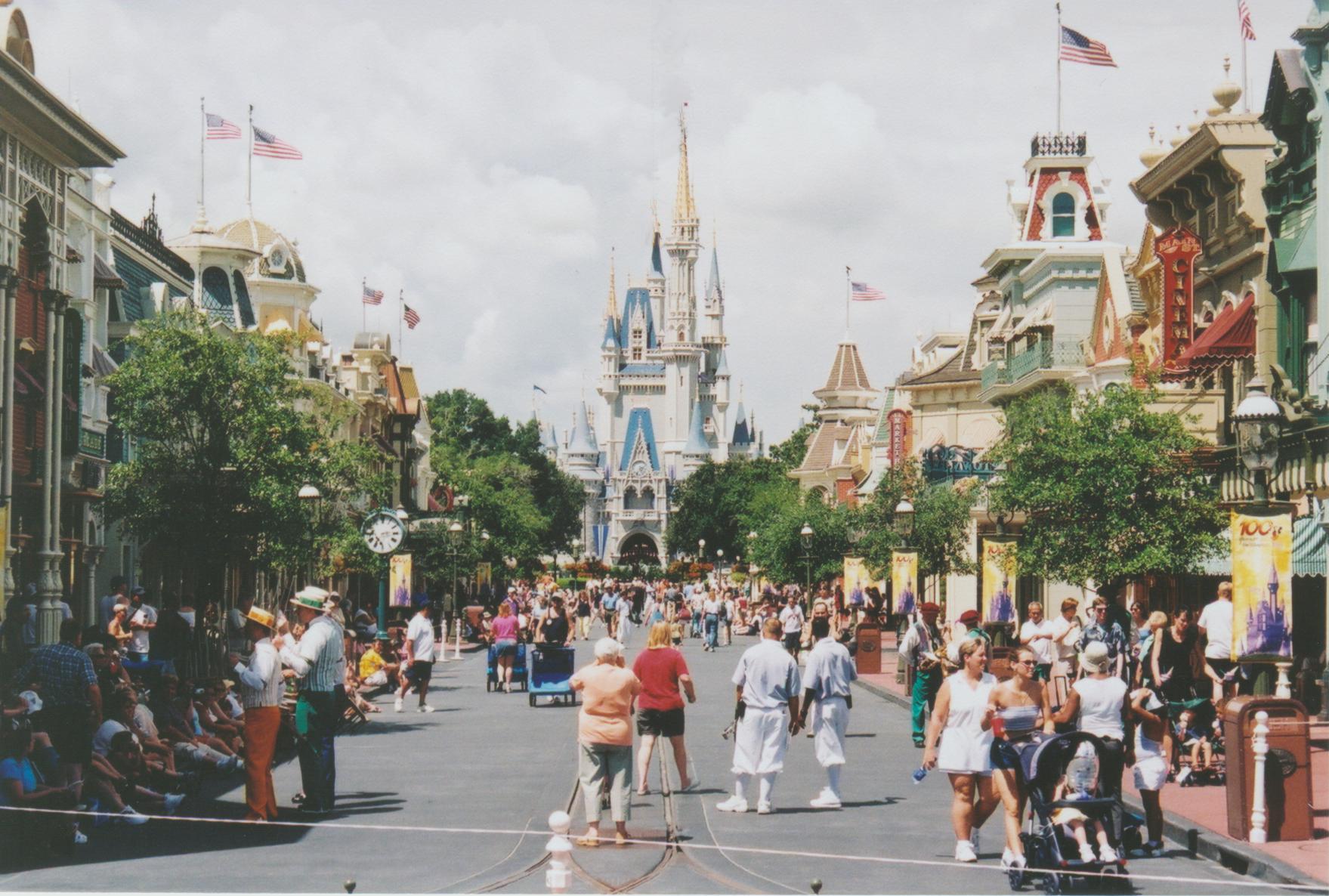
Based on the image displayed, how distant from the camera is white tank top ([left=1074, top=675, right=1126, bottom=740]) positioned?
1277 centimetres

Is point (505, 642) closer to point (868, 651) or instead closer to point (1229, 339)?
point (868, 651)

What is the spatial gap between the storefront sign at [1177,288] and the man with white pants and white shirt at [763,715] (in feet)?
59.4

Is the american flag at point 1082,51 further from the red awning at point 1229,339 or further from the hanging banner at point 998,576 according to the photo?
the hanging banner at point 998,576

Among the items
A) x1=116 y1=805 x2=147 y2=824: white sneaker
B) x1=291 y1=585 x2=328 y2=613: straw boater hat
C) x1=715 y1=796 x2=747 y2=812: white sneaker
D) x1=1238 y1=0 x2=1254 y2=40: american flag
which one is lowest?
x1=715 y1=796 x2=747 y2=812: white sneaker

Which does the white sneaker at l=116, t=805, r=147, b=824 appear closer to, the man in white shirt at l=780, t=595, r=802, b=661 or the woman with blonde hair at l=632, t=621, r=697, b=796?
the woman with blonde hair at l=632, t=621, r=697, b=796

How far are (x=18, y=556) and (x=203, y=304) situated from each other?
25481 mm

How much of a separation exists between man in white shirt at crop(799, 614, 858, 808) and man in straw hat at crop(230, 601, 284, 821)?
4518 millimetres

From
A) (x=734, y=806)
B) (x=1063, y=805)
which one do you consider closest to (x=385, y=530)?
(x=734, y=806)

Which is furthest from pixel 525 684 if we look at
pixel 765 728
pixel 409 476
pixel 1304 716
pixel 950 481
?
pixel 409 476

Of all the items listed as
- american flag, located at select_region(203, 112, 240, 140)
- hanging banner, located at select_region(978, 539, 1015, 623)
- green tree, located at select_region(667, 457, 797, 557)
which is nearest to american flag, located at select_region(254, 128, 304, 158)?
american flag, located at select_region(203, 112, 240, 140)

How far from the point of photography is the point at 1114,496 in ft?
92.9

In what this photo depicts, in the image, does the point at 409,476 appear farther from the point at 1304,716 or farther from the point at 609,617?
the point at 1304,716

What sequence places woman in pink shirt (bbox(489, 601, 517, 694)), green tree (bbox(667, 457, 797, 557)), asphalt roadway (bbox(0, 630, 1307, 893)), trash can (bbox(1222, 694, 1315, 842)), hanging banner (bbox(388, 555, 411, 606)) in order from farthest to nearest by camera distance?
1. green tree (bbox(667, 457, 797, 557))
2. hanging banner (bbox(388, 555, 411, 606))
3. woman in pink shirt (bbox(489, 601, 517, 694))
4. trash can (bbox(1222, 694, 1315, 842))
5. asphalt roadway (bbox(0, 630, 1307, 893))

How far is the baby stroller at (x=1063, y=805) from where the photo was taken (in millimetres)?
11227
